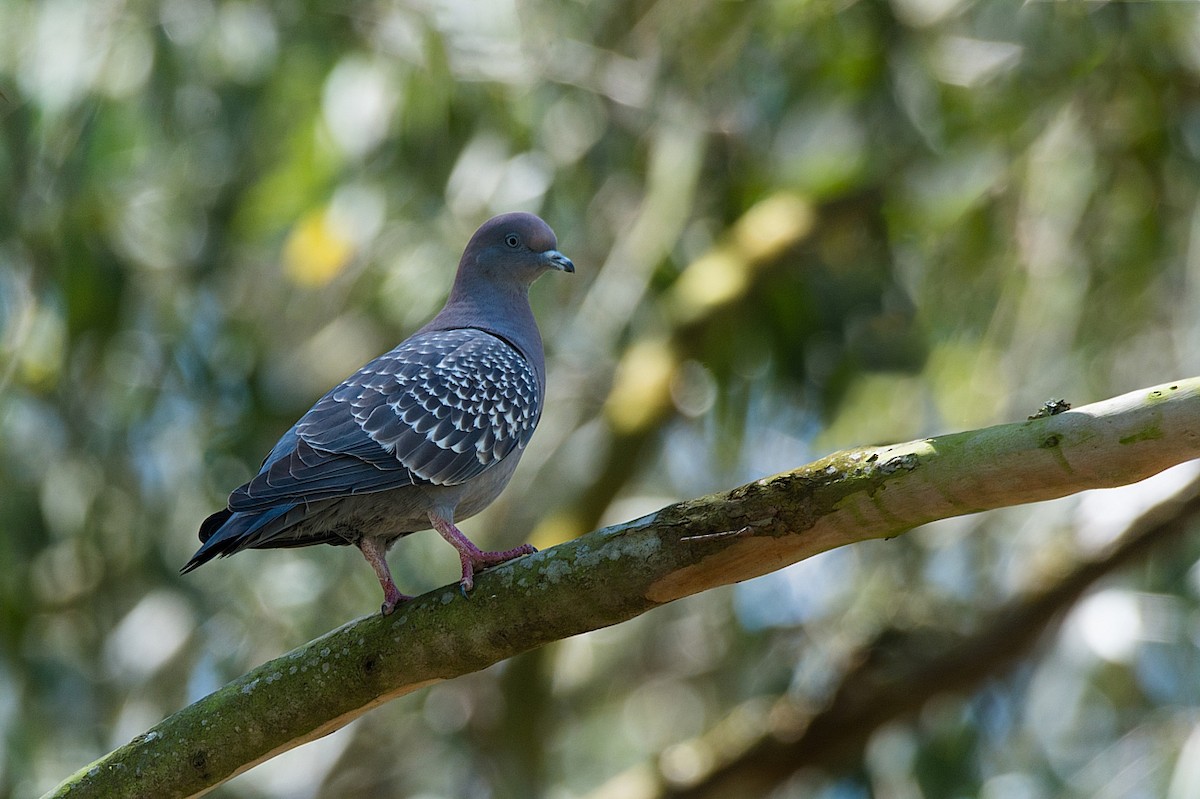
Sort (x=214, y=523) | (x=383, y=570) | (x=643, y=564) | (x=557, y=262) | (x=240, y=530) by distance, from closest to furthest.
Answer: (x=643, y=564) → (x=240, y=530) → (x=214, y=523) → (x=383, y=570) → (x=557, y=262)

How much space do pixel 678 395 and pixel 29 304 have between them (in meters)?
3.50

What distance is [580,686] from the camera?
9.09 m

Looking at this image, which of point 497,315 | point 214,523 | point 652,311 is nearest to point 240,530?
point 214,523

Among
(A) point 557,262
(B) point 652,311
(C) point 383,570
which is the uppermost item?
(B) point 652,311

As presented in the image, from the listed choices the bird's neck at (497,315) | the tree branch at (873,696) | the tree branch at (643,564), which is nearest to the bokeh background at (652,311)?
the tree branch at (873,696)

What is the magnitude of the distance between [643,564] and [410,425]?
1249mm

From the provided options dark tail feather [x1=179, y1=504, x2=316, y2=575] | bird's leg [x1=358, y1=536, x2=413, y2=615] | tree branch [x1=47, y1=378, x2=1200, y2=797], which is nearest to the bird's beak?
bird's leg [x1=358, y1=536, x2=413, y2=615]

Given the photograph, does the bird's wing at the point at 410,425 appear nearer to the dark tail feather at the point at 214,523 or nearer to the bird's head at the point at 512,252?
the dark tail feather at the point at 214,523

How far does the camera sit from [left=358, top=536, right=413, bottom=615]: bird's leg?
11.4 feet

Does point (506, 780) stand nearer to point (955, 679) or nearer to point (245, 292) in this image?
point (955, 679)

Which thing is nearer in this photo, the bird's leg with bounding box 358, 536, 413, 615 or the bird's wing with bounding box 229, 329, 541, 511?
the bird's leg with bounding box 358, 536, 413, 615

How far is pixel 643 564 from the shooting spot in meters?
3.00

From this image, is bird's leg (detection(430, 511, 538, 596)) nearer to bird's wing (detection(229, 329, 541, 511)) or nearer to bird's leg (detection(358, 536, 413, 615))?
bird's leg (detection(358, 536, 413, 615))

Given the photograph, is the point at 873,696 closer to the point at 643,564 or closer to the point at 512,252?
the point at 512,252
